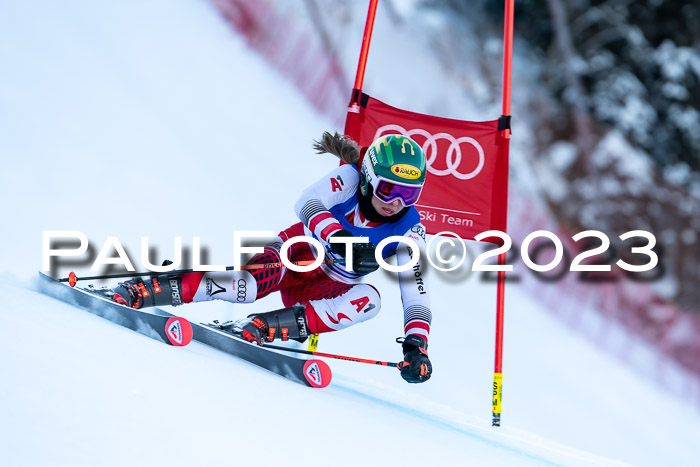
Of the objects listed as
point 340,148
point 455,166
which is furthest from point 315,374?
point 455,166

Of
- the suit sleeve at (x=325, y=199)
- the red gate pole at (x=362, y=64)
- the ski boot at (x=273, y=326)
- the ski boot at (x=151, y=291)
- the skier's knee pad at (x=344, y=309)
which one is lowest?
the ski boot at (x=273, y=326)

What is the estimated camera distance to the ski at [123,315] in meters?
3.08

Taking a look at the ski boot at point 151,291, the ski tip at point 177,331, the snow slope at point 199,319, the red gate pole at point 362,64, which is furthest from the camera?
the red gate pole at point 362,64

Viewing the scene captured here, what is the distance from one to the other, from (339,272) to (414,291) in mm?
378

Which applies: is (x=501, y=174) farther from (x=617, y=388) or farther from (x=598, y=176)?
(x=598, y=176)

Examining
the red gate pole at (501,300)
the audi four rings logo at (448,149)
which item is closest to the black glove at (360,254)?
the red gate pole at (501,300)

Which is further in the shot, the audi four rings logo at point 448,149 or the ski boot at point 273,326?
the audi four rings logo at point 448,149

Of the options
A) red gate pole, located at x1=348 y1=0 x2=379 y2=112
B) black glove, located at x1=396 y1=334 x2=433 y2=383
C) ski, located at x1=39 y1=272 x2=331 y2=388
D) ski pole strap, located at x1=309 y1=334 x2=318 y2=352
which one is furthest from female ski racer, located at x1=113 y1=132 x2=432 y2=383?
red gate pole, located at x1=348 y1=0 x2=379 y2=112

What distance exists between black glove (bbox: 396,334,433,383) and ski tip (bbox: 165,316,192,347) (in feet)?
2.89

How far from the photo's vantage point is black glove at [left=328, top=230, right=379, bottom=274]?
347cm

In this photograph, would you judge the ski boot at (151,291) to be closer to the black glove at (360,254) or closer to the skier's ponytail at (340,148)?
the black glove at (360,254)

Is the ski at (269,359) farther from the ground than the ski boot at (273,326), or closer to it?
closer to it

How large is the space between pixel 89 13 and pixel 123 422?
6.22m

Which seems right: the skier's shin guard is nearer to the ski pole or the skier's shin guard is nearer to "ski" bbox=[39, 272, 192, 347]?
the ski pole
